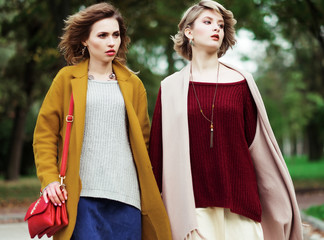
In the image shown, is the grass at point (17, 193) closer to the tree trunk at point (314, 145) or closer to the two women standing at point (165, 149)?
the two women standing at point (165, 149)

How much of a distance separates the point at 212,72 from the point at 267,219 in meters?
1.22

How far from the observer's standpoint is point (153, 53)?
67.6ft

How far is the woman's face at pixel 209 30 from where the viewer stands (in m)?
3.77

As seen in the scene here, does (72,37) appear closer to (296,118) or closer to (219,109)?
(219,109)

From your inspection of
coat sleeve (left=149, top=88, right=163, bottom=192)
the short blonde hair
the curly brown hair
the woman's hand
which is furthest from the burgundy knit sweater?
the woman's hand

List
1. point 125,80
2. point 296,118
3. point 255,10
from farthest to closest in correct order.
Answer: point 296,118, point 255,10, point 125,80

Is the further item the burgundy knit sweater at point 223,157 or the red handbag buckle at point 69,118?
the burgundy knit sweater at point 223,157

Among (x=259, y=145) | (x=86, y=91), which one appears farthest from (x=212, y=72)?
(x=86, y=91)

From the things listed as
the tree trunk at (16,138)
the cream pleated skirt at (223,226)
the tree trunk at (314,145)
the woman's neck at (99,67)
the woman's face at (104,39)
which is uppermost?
the woman's face at (104,39)

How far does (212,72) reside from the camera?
384 cm

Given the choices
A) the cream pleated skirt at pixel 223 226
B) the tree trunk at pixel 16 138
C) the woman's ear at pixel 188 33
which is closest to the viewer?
the cream pleated skirt at pixel 223 226

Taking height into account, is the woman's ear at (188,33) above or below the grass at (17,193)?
above

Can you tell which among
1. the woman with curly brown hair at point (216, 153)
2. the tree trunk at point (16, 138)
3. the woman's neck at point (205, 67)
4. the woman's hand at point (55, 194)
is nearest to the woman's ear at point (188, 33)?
the woman with curly brown hair at point (216, 153)

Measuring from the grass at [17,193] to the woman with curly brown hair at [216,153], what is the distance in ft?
36.5
